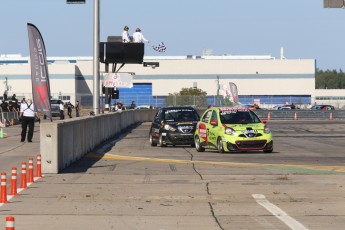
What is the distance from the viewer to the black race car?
3083 centimetres

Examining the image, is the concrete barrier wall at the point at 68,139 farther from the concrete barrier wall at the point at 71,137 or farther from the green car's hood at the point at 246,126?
the green car's hood at the point at 246,126

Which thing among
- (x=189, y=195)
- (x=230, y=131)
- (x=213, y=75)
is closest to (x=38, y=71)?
(x=230, y=131)

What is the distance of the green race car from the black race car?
184cm

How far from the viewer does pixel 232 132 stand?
88.3 feet

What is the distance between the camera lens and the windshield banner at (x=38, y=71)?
24562 millimetres

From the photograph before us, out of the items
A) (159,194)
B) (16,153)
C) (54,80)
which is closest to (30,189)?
(159,194)

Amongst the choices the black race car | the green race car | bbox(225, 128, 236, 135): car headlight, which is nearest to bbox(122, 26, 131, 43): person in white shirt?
the black race car

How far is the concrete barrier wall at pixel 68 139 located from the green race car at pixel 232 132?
3670mm

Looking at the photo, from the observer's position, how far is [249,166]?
2205 centimetres

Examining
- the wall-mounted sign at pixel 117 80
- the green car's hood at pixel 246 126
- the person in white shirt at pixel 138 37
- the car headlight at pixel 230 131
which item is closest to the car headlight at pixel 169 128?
the green car's hood at pixel 246 126

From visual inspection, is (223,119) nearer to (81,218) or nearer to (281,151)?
(281,151)

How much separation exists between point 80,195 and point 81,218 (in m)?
3.01

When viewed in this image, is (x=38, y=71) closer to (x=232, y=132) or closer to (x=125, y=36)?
(x=232, y=132)

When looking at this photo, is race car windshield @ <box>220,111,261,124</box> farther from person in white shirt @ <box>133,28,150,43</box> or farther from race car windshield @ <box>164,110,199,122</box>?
person in white shirt @ <box>133,28,150,43</box>
